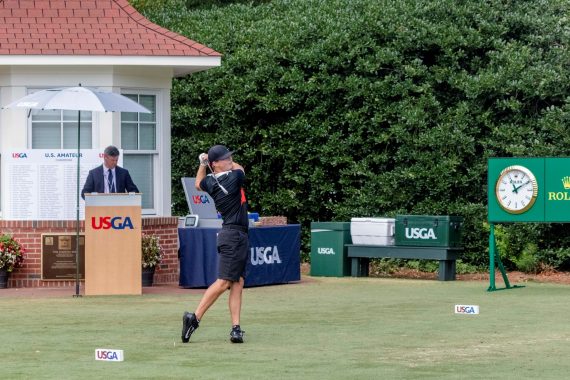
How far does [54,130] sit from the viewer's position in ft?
64.8

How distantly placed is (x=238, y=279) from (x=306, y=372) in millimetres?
2264

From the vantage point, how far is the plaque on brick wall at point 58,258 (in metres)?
19.1

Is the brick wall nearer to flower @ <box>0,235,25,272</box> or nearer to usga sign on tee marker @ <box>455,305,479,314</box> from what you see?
flower @ <box>0,235,25,272</box>

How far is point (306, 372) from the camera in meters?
10.4

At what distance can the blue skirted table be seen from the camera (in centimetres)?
1878

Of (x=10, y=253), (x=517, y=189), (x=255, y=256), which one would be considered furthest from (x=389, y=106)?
(x=10, y=253)

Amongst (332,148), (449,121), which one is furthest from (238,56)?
(449,121)

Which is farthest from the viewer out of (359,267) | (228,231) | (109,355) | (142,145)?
(359,267)

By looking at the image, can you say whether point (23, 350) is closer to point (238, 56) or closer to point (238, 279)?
point (238, 279)

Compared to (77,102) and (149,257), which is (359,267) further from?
(77,102)

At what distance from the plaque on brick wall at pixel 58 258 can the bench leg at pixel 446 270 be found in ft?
17.7

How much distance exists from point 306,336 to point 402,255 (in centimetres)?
806

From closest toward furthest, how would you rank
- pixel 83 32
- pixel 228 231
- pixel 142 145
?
pixel 228 231, pixel 83 32, pixel 142 145

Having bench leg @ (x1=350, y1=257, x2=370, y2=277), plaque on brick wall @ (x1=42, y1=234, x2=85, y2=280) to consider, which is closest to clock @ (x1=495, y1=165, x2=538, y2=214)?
bench leg @ (x1=350, y1=257, x2=370, y2=277)
